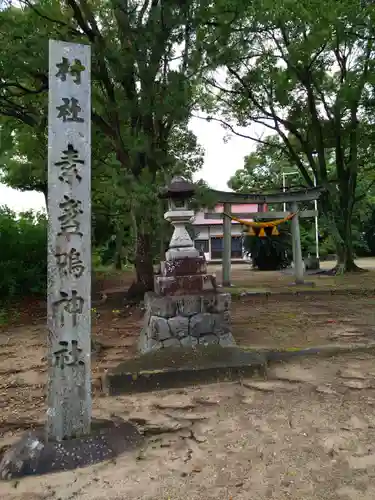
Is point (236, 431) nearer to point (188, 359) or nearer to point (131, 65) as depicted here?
point (188, 359)

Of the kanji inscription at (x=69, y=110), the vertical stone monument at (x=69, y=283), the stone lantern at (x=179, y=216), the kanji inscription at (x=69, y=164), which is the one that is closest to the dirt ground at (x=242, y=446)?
the vertical stone monument at (x=69, y=283)

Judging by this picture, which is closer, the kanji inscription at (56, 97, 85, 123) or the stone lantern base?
the kanji inscription at (56, 97, 85, 123)

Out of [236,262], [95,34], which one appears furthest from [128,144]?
[236,262]

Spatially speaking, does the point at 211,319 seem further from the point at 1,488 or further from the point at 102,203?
the point at 102,203

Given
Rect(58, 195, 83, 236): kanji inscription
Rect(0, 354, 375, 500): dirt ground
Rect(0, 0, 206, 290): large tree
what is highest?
Rect(0, 0, 206, 290): large tree

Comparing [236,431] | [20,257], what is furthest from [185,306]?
[20,257]

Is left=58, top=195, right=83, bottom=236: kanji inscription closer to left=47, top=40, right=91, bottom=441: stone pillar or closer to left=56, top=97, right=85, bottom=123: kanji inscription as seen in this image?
left=47, top=40, right=91, bottom=441: stone pillar

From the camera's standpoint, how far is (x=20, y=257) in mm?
9977

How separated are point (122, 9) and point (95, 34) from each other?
2.92ft

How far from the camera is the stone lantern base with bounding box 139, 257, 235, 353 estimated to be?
5043mm

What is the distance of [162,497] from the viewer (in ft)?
7.54

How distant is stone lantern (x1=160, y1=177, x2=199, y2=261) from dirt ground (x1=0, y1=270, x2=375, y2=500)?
1467mm

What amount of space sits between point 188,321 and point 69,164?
2.82 meters

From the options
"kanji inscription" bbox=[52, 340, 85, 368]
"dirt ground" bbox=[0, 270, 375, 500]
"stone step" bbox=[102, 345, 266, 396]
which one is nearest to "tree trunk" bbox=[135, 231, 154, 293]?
"dirt ground" bbox=[0, 270, 375, 500]
